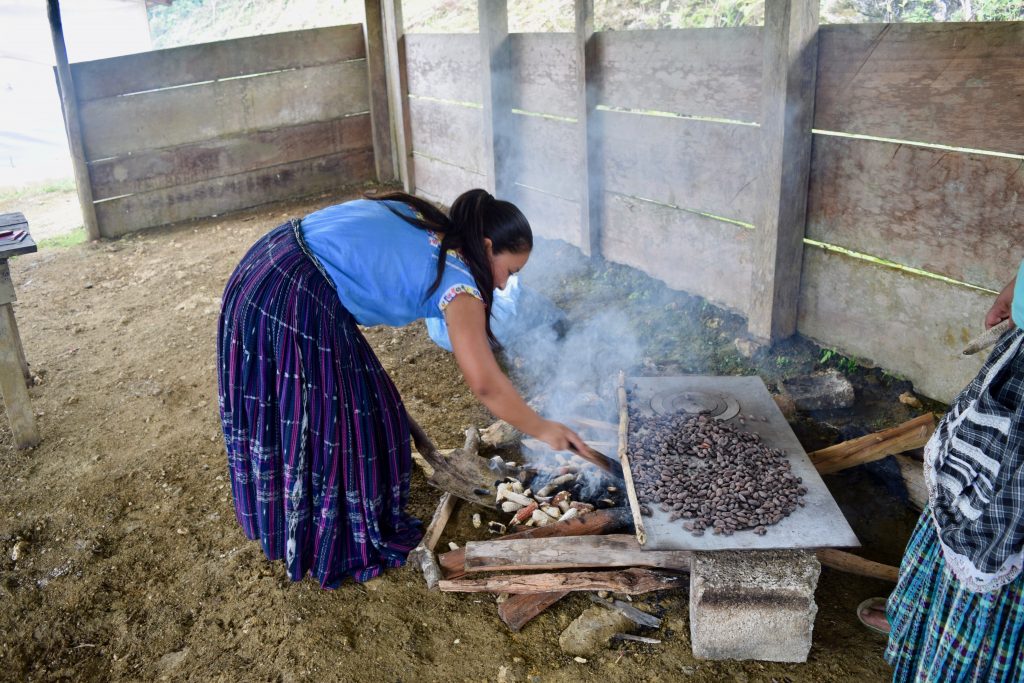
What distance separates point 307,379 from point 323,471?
0.37 m

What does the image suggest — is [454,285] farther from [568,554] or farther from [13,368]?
[13,368]

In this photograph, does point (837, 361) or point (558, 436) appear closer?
point (558, 436)

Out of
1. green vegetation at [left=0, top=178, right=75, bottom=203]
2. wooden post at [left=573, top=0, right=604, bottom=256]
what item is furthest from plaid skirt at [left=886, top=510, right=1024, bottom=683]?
green vegetation at [left=0, top=178, right=75, bottom=203]

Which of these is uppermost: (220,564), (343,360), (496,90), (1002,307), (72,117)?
(496,90)

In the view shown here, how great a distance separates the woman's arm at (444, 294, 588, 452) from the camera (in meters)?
2.56

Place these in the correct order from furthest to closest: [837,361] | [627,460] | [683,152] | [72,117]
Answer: [72,117]
[683,152]
[837,361]
[627,460]

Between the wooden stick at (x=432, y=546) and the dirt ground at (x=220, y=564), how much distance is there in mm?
63

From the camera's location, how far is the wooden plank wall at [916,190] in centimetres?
334

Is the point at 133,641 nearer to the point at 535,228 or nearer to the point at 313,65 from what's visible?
the point at 535,228

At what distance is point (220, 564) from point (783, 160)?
3297 millimetres

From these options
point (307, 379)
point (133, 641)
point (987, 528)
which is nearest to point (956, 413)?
point (987, 528)

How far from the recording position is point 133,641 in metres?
2.90

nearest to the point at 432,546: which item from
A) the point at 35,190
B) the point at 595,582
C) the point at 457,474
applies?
the point at 457,474

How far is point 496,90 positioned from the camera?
6145 mm
